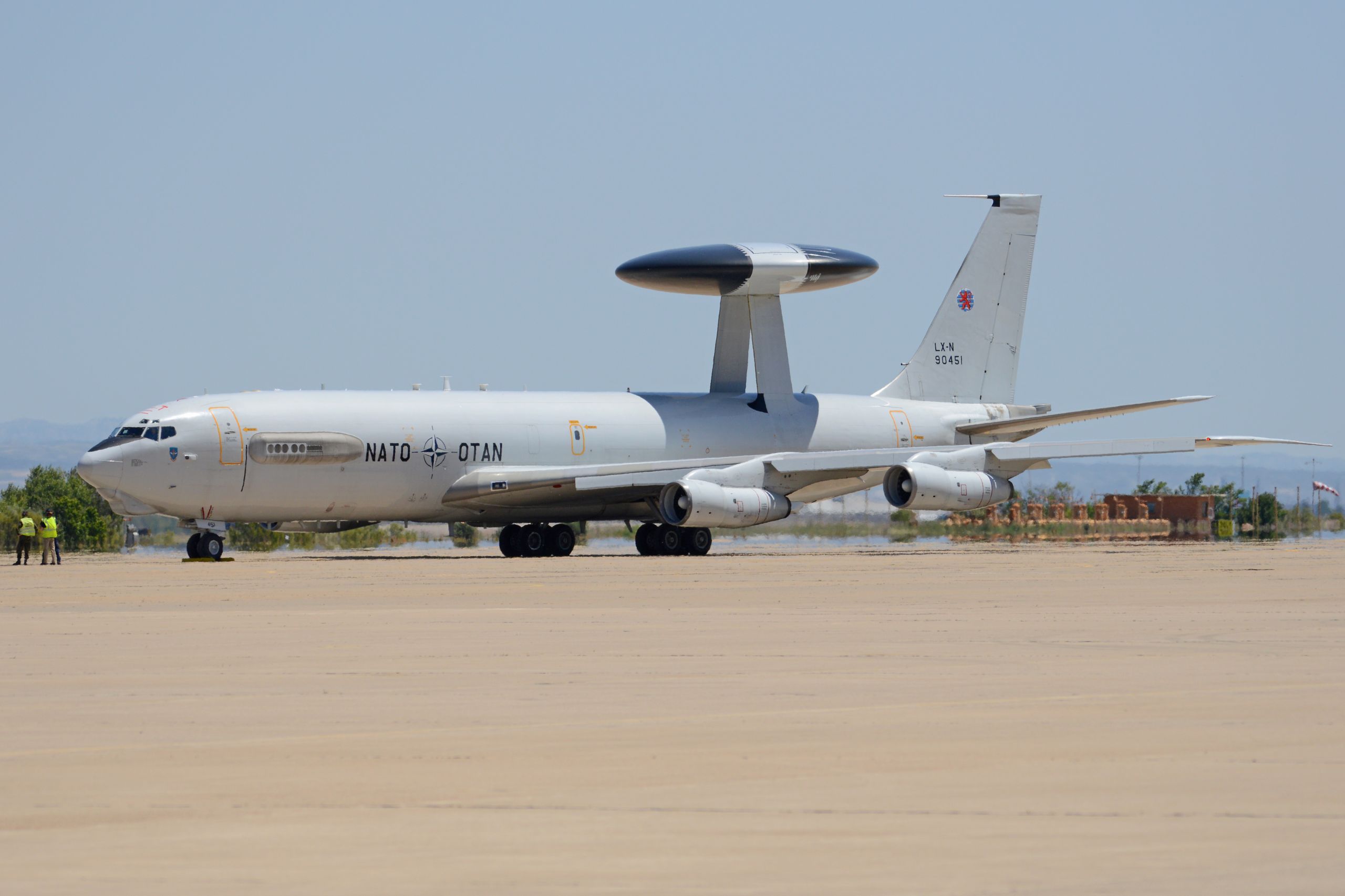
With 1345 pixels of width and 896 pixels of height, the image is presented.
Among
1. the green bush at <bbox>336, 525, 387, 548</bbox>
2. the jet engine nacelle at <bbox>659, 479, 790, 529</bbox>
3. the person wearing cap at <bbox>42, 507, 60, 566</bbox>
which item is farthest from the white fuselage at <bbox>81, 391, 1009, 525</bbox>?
the green bush at <bbox>336, 525, 387, 548</bbox>

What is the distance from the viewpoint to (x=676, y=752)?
9109 mm

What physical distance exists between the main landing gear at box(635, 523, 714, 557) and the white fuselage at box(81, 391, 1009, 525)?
1469 millimetres

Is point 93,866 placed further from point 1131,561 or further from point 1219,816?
point 1131,561

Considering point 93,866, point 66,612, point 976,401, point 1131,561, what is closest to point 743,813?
point 93,866

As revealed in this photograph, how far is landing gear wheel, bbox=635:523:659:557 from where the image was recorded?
4125 centimetres

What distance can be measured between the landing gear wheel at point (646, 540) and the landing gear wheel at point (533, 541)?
2.08 m

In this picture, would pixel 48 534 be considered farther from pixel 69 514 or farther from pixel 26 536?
pixel 69 514

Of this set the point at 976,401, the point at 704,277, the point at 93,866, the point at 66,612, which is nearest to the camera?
the point at 93,866

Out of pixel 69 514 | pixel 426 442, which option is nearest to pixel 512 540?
pixel 426 442

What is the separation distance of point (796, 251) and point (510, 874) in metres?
38.8

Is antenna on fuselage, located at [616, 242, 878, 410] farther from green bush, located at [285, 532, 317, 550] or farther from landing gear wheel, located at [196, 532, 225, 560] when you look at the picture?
green bush, located at [285, 532, 317, 550]

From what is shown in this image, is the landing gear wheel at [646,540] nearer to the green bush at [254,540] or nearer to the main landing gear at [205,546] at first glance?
the main landing gear at [205,546]

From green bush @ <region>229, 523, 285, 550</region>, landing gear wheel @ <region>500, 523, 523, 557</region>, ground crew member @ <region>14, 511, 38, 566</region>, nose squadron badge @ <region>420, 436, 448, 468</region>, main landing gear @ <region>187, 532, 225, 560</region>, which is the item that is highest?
nose squadron badge @ <region>420, 436, 448, 468</region>

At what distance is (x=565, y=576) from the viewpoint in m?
29.6
